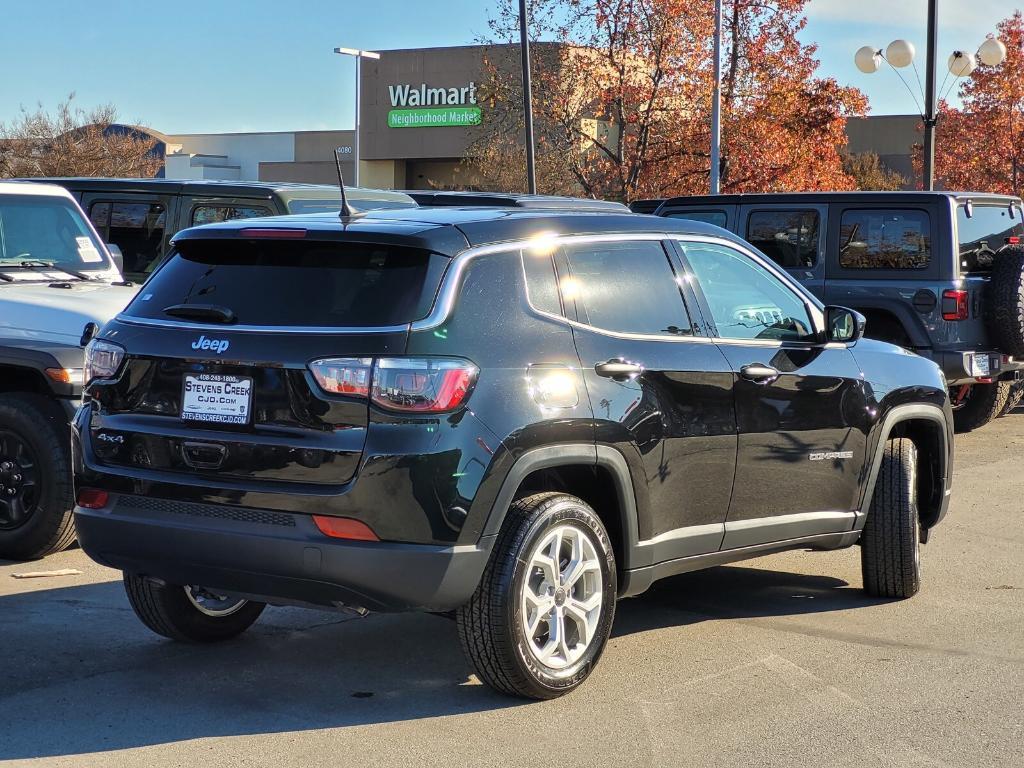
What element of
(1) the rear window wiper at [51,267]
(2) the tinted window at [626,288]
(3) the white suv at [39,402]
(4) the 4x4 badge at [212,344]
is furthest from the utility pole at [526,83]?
(4) the 4x4 badge at [212,344]

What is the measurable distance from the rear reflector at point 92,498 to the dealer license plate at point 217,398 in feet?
1.53

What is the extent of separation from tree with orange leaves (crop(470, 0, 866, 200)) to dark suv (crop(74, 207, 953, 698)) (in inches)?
993

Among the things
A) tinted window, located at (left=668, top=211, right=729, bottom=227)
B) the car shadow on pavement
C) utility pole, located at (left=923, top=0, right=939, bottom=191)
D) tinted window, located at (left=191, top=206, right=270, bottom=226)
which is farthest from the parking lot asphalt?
utility pole, located at (left=923, top=0, right=939, bottom=191)

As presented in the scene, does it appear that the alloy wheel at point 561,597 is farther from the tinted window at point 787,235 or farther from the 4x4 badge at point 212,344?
the tinted window at point 787,235

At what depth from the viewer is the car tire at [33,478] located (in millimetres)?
7578

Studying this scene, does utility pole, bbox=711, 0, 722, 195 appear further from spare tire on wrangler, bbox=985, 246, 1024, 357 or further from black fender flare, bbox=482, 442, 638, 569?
black fender flare, bbox=482, 442, 638, 569

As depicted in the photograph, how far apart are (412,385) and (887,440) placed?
311 cm

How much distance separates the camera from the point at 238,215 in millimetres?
11828

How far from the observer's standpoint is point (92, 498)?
17.4 ft

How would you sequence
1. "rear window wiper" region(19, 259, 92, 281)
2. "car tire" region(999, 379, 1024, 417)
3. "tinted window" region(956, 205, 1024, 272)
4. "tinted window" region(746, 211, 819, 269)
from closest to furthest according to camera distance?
"rear window wiper" region(19, 259, 92, 281)
"tinted window" region(956, 205, 1024, 272)
"tinted window" region(746, 211, 819, 269)
"car tire" region(999, 379, 1024, 417)

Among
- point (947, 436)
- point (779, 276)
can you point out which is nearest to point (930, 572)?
point (947, 436)

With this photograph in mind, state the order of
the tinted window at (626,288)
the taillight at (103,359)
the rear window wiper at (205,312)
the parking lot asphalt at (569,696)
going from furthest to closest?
the tinted window at (626,288) < the taillight at (103,359) < the rear window wiper at (205,312) < the parking lot asphalt at (569,696)

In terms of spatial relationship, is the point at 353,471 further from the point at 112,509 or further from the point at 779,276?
the point at 779,276

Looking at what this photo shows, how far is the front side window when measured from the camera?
9.05 meters
